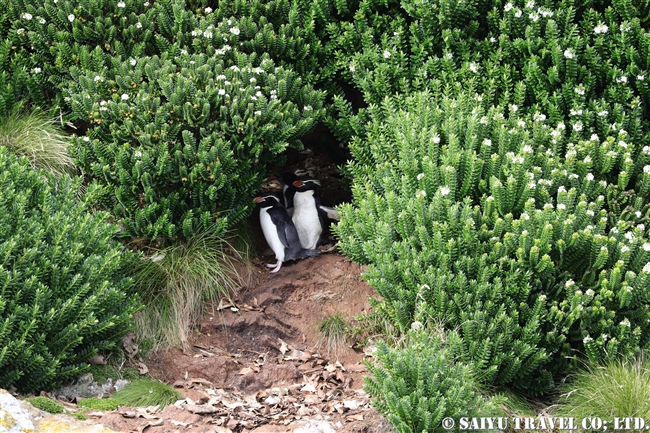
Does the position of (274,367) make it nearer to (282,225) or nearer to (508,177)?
(282,225)

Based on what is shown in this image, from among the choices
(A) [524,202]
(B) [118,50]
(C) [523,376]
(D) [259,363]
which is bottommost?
(D) [259,363]

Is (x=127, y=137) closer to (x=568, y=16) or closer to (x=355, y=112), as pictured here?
(x=355, y=112)

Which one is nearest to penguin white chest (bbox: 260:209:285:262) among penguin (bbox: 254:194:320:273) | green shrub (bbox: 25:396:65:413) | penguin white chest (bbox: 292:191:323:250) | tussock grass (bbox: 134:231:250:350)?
penguin (bbox: 254:194:320:273)

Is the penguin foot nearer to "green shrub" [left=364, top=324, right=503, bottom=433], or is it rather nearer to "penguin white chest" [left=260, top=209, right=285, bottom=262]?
"penguin white chest" [left=260, top=209, right=285, bottom=262]

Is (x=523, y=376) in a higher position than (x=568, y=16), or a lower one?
lower

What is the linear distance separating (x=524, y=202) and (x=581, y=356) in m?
1.08

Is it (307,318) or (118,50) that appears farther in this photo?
(118,50)

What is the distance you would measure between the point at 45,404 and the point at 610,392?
3348mm

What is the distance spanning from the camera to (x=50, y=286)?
4840 millimetres

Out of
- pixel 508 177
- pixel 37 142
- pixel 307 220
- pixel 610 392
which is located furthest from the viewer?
pixel 307 220

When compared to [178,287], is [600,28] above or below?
above

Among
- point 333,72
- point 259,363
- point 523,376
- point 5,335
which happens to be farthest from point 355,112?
point 5,335

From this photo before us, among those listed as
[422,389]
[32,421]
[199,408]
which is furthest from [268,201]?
[32,421]

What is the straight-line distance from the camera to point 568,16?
6.21 meters
